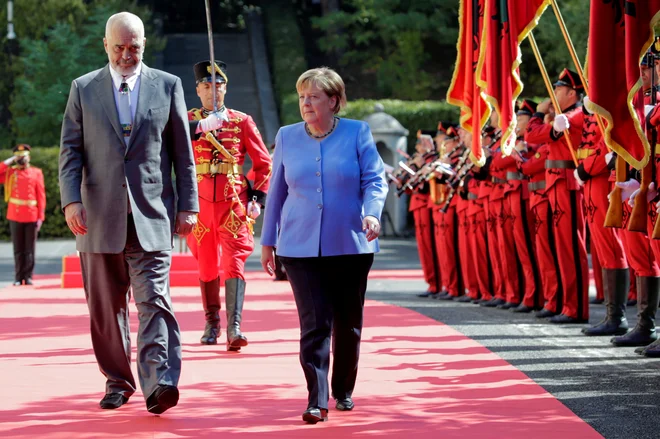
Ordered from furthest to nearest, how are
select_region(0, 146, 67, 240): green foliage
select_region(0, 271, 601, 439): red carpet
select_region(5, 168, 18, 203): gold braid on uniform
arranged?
select_region(0, 146, 67, 240): green foliage → select_region(5, 168, 18, 203): gold braid on uniform → select_region(0, 271, 601, 439): red carpet

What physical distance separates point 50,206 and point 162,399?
24.2 meters

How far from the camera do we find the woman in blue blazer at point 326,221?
6.93m

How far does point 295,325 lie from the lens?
11883 millimetres

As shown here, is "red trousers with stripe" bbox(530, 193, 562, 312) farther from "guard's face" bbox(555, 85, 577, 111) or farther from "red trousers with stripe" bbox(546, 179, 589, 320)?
"guard's face" bbox(555, 85, 577, 111)

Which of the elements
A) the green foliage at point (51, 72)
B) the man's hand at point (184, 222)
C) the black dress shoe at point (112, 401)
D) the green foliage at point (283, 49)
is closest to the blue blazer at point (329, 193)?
the man's hand at point (184, 222)

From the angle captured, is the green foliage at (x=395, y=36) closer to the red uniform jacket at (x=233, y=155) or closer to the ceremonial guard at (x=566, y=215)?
the ceremonial guard at (x=566, y=215)

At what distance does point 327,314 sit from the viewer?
6.97m

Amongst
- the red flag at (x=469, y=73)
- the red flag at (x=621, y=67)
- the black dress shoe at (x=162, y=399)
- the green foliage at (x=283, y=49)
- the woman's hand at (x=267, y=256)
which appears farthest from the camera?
the green foliage at (x=283, y=49)

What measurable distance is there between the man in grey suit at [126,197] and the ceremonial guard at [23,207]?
457 inches

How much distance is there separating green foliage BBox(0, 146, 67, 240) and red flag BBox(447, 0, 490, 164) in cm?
1726

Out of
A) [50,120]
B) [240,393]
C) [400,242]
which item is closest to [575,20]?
[400,242]

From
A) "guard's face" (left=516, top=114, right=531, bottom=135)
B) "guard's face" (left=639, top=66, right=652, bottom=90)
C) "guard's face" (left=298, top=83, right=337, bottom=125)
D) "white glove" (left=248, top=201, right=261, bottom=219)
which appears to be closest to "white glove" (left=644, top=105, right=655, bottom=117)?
"guard's face" (left=639, top=66, right=652, bottom=90)

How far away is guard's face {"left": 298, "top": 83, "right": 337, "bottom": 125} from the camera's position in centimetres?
702

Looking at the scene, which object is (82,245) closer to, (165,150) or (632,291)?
(165,150)
